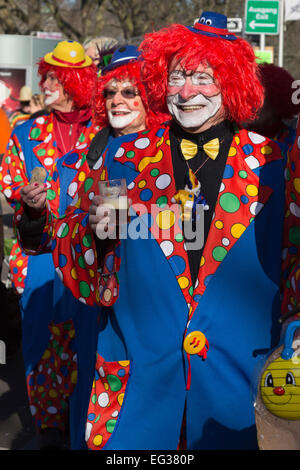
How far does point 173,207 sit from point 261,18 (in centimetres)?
1207

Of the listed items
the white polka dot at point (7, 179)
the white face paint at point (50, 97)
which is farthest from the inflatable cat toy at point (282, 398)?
the white face paint at point (50, 97)

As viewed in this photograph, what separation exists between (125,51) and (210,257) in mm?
2225

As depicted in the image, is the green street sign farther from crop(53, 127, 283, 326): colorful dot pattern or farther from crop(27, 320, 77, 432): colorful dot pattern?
crop(53, 127, 283, 326): colorful dot pattern

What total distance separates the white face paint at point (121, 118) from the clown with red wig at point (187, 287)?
1605mm

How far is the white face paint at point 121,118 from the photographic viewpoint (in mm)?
4402

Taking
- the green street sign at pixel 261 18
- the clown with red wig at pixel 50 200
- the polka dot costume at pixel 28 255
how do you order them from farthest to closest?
the green street sign at pixel 261 18 → the clown with red wig at pixel 50 200 → the polka dot costume at pixel 28 255

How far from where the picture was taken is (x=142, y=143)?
2875 millimetres

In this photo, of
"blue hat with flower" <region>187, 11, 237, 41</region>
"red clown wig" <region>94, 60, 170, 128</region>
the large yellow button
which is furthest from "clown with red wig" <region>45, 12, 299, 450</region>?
"red clown wig" <region>94, 60, 170, 128</region>

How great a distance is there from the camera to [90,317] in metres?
3.51

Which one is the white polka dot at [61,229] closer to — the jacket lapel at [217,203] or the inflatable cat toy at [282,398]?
the jacket lapel at [217,203]

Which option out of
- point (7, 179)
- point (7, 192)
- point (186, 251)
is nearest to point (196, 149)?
point (186, 251)

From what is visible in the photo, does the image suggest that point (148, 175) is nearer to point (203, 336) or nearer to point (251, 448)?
point (203, 336)

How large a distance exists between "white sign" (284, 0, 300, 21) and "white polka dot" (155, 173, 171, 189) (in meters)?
11.6
